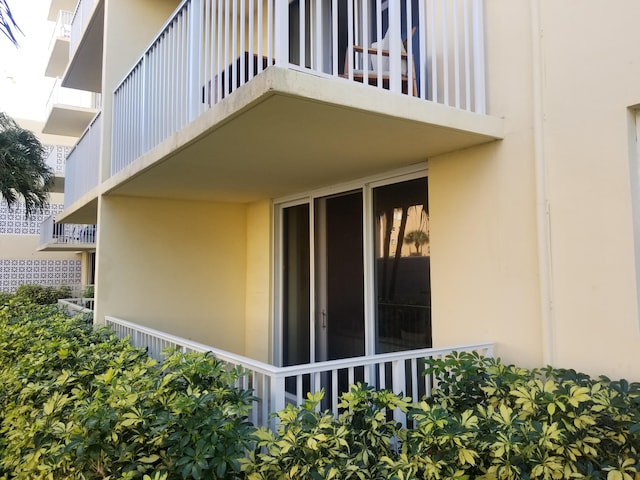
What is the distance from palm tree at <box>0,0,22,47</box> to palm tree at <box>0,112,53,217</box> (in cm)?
991

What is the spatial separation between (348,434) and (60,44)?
1725 cm

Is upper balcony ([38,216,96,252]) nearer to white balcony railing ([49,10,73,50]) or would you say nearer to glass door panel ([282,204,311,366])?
white balcony railing ([49,10,73,50])

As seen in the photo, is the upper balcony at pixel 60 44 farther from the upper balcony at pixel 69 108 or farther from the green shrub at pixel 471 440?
the green shrub at pixel 471 440

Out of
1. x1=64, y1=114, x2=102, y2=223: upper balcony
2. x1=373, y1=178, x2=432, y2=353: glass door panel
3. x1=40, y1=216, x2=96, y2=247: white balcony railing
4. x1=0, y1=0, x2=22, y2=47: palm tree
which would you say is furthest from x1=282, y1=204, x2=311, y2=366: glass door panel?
x1=40, y1=216, x2=96, y2=247: white balcony railing

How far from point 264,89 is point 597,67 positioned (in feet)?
7.25

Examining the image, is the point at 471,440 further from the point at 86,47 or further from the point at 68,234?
the point at 68,234

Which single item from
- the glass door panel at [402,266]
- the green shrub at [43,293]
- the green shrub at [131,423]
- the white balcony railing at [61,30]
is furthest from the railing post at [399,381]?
the white balcony railing at [61,30]

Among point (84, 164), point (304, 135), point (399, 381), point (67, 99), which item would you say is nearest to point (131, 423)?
point (399, 381)

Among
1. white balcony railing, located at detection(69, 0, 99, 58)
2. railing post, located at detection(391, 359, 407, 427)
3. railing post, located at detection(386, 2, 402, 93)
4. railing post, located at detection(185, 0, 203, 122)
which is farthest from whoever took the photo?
white balcony railing, located at detection(69, 0, 99, 58)

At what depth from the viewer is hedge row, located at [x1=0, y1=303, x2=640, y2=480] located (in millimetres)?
2314

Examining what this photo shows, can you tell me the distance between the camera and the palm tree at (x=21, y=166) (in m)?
11.7

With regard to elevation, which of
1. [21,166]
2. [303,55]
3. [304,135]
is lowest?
[304,135]

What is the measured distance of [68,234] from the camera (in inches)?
717

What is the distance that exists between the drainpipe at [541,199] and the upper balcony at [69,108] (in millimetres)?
14770
